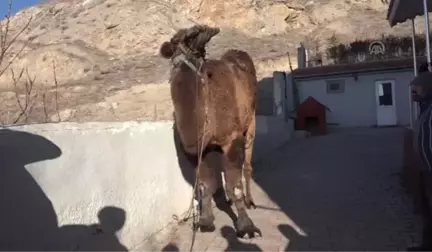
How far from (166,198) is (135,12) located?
36368 millimetres

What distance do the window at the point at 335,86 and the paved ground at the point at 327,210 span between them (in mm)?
9333

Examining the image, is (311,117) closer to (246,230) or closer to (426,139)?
(246,230)

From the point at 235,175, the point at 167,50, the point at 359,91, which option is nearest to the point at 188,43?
the point at 167,50

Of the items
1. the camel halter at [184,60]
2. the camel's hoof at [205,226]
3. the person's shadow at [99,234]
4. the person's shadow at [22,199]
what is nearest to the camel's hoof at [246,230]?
the camel's hoof at [205,226]

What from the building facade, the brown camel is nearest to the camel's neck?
the brown camel

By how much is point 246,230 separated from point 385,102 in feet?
50.8

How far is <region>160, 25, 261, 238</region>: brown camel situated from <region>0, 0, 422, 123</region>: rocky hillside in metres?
19.7

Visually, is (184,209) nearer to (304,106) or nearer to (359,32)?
(304,106)

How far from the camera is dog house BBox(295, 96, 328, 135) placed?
17109 millimetres

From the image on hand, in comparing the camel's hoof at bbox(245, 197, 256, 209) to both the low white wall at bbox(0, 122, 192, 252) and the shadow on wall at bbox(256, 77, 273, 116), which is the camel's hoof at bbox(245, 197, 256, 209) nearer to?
the low white wall at bbox(0, 122, 192, 252)

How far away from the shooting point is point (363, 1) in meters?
37.9

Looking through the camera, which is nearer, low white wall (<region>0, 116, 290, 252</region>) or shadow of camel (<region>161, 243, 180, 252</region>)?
low white wall (<region>0, 116, 290, 252</region>)

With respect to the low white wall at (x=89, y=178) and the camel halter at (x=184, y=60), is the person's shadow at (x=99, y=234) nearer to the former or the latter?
the low white wall at (x=89, y=178)

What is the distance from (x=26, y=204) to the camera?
2900 mm
